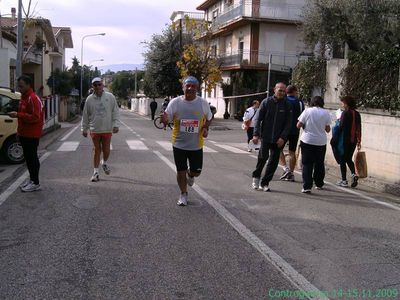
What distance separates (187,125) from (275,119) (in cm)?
195

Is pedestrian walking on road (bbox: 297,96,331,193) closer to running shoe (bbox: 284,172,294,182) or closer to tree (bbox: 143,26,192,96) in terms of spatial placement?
running shoe (bbox: 284,172,294,182)

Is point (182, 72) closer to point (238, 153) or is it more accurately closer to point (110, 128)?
point (238, 153)

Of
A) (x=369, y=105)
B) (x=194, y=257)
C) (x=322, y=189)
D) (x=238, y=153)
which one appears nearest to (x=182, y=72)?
(x=238, y=153)

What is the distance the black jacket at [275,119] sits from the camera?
8617mm

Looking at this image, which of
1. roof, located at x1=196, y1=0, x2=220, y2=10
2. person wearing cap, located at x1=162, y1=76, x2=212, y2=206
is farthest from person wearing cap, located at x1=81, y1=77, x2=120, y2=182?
roof, located at x1=196, y1=0, x2=220, y2=10

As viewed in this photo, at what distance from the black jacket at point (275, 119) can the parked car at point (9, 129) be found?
5.80m

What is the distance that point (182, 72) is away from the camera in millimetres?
38219

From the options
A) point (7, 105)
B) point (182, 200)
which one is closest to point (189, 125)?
point (182, 200)

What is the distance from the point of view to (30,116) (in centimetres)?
805

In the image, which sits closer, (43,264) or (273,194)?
(43,264)

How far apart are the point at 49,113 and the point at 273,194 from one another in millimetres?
18342

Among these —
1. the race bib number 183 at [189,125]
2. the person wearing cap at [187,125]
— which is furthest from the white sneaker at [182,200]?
the race bib number 183 at [189,125]

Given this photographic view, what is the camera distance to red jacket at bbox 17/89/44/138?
26.5 ft

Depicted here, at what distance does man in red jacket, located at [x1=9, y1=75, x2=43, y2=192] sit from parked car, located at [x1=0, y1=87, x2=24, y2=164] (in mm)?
3276
